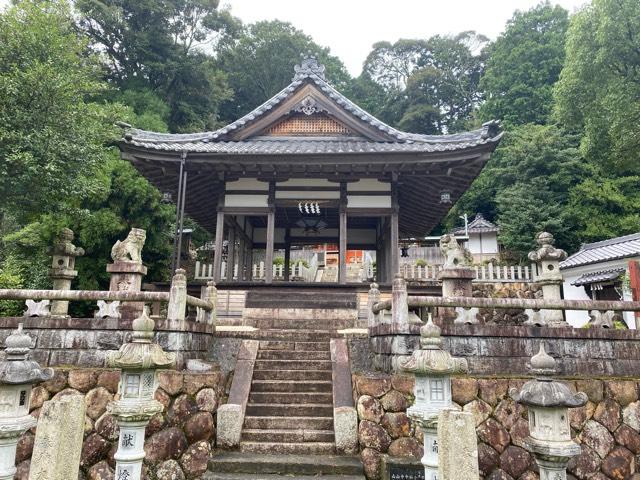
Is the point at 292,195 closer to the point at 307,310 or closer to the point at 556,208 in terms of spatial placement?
the point at 307,310

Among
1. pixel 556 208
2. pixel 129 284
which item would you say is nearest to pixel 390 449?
pixel 129 284

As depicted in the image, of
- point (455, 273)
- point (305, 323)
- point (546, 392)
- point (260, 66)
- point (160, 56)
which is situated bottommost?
point (546, 392)

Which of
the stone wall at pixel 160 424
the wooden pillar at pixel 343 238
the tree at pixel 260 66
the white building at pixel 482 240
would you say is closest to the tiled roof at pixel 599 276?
the white building at pixel 482 240

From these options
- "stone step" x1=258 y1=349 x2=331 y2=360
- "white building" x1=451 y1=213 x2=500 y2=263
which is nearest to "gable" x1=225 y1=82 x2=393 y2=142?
"stone step" x1=258 y1=349 x2=331 y2=360

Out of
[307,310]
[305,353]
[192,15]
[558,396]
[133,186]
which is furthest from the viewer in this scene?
[192,15]

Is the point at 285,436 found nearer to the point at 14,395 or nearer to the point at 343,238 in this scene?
the point at 14,395

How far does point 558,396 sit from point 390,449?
9.97ft

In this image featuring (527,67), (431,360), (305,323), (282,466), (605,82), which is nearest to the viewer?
(431,360)

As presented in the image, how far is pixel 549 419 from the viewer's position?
3816 millimetres

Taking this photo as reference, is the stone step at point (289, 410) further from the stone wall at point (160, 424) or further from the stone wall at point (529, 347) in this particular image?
the stone wall at point (529, 347)

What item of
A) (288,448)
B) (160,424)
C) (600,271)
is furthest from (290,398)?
(600,271)

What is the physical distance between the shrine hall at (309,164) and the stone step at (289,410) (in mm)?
Answer: 5193

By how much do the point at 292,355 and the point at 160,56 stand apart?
29.8 m

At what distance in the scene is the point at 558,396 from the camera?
3.76 metres
